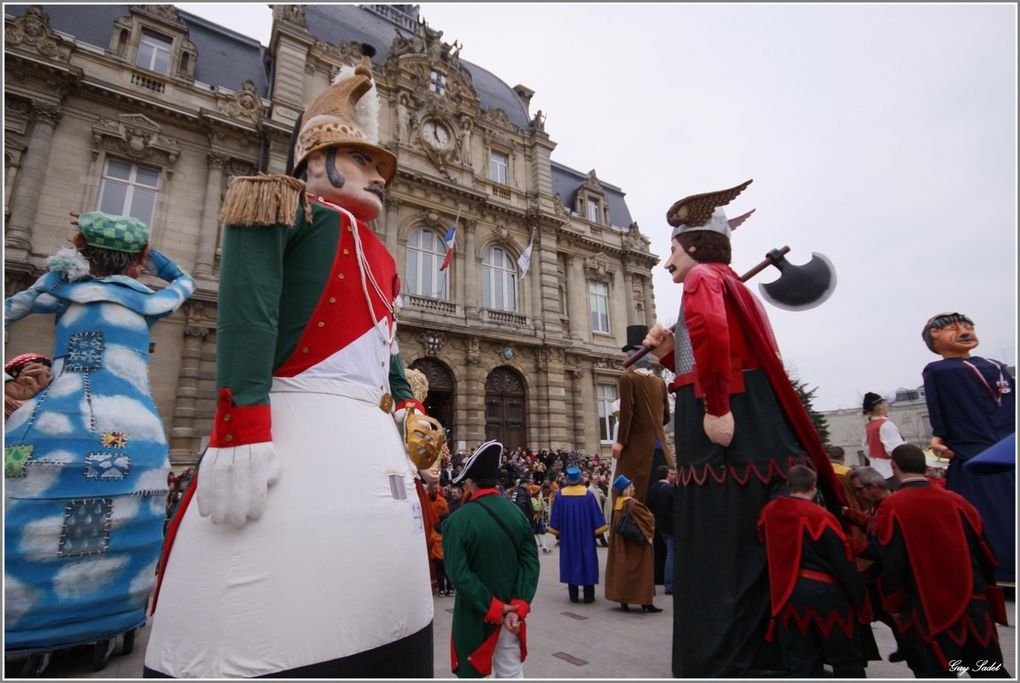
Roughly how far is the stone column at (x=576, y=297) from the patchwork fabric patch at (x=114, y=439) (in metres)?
18.4

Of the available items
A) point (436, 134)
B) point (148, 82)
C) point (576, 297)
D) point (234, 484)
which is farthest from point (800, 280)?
point (576, 297)

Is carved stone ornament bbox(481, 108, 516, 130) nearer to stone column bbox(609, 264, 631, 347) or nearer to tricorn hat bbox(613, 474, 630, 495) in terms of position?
stone column bbox(609, 264, 631, 347)

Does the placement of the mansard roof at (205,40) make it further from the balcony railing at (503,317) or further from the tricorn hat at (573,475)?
the tricorn hat at (573,475)

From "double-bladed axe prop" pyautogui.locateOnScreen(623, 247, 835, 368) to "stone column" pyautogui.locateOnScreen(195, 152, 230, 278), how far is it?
14.2 meters

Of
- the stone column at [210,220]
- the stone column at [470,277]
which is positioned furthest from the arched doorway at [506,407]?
the stone column at [210,220]

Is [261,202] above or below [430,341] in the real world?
below

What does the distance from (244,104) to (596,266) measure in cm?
1464

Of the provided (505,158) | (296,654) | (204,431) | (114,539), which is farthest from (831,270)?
(505,158)

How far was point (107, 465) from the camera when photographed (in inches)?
126

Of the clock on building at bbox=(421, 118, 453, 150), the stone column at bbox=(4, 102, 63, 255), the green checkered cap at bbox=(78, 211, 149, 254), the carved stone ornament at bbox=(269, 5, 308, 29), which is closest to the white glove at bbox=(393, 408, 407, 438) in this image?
the green checkered cap at bbox=(78, 211, 149, 254)

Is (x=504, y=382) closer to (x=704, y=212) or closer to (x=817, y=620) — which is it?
(x=704, y=212)

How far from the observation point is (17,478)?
2.98 meters

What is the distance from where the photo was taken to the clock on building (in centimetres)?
1892

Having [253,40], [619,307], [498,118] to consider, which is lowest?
[619,307]
